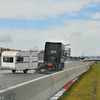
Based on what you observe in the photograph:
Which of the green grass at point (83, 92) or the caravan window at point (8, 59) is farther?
the caravan window at point (8, 59)

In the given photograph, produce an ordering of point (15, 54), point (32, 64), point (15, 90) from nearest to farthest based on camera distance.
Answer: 1. point (15, 90)
2. point (15, 54)
3. point (32, 64)

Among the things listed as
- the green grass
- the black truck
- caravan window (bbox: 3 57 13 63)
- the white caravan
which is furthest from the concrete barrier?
the black truck

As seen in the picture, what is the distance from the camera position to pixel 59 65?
30344mm

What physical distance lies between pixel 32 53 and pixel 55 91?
14769 mm

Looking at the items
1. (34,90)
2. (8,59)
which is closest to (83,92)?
(34,90)

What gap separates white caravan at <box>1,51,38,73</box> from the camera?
22.5 m

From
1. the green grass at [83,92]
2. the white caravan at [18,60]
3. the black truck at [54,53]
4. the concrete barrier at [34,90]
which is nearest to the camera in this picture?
the concrete barrier at [34,90]

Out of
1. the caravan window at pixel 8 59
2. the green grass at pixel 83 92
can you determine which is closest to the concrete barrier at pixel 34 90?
the green grass at pixel 83 92

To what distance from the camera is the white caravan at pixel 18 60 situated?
74.0ft

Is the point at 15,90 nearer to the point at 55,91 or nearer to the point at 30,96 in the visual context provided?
the point at 30,96

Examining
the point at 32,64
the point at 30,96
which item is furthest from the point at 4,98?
the point at 32,64

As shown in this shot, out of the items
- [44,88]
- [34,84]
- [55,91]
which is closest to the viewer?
[34,84]

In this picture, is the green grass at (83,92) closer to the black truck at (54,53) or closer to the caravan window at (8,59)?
the caravan window at (8,59)

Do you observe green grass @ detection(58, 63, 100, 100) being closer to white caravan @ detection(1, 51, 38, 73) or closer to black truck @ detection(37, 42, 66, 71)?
white caravan @ detection(1, 51, 38, 73)
